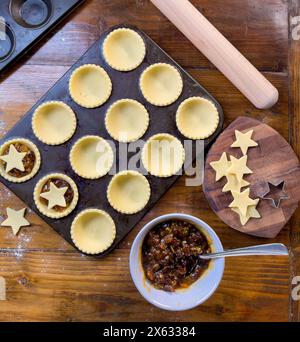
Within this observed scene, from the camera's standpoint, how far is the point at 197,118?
5.01ft

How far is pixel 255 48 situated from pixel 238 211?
496 mm

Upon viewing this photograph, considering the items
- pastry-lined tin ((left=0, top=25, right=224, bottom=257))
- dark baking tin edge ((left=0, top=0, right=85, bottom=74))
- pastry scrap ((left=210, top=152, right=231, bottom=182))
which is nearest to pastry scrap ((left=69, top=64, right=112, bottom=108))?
pastry-lined tin ((left=0, top=25, right=224, bottom=257))

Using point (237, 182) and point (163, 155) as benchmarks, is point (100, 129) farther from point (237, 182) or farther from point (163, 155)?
point (237, 182)

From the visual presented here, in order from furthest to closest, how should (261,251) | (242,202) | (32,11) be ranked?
(32,11), (242,202), (261,251)

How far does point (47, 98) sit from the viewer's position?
1.51 m

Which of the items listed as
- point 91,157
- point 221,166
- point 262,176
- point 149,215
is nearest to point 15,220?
point 91,157

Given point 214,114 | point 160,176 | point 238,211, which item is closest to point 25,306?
point 160,176

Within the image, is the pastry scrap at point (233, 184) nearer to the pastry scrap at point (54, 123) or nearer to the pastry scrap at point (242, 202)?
the pastry scrap at point (242, 202)

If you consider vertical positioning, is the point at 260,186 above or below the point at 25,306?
above

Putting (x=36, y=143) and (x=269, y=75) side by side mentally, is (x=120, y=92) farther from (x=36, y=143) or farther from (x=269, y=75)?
(x=269, y=75)

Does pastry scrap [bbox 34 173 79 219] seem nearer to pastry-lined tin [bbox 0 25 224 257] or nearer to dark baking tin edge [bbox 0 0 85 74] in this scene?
pastry-lined tin [bbox 0 25 224 257]

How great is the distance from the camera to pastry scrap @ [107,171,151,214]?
149 centimetres

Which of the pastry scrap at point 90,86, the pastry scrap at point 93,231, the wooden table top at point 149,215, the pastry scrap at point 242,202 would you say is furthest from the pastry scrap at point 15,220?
the pastry scrap at point 242,202

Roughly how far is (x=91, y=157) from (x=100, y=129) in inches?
3.4
